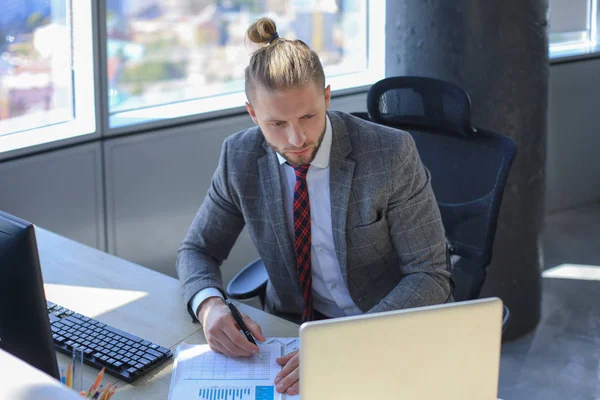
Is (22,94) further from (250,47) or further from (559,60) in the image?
(559,60)

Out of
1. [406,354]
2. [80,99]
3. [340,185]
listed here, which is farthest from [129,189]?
[406,354]

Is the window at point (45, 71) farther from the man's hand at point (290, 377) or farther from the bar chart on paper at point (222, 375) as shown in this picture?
the man's hand at point (290, 377)

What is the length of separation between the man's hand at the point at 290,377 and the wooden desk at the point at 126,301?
0.21 meters

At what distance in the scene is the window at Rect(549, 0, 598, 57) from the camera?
5.00m

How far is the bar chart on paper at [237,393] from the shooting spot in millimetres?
1509

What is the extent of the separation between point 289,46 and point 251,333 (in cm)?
64

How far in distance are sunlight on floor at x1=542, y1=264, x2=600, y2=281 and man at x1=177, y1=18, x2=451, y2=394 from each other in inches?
95.7

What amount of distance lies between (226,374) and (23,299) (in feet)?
1.44

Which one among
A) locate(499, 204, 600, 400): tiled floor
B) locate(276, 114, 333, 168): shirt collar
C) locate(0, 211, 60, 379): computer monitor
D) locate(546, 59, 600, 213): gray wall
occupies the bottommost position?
locate(499, 204, 600, 400): tiled floor

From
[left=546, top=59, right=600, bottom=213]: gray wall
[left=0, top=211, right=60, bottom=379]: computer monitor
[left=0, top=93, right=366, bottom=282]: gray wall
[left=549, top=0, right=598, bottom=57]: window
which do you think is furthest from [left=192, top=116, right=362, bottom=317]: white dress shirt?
[left=549, top=0, right=598, bottom=57]: window

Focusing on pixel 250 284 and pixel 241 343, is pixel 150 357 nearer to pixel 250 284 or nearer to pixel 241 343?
pixel 241 343

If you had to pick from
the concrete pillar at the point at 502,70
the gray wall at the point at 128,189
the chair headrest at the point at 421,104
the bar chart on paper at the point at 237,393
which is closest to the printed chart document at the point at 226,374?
the bar chart on paper at the point at 237,393

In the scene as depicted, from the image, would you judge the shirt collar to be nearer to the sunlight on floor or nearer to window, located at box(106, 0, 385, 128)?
window, located at box(106, 0, 385, 128)

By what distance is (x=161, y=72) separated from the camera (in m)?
3.43
